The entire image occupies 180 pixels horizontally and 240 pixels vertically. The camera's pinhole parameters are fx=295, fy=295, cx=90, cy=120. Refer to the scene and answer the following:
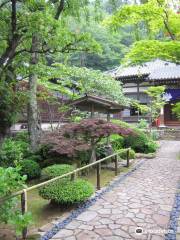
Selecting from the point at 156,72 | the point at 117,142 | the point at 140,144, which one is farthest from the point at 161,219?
the point at 156,72

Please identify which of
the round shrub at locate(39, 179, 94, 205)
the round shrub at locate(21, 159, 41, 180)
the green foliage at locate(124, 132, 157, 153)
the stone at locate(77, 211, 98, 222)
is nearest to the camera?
the stone at locate(77, 211, 98, 222)

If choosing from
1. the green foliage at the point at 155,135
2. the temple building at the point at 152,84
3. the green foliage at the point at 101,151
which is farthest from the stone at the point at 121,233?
the temple building at the point at 152,84

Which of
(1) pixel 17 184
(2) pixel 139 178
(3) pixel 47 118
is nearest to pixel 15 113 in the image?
(2) pixel 139 178

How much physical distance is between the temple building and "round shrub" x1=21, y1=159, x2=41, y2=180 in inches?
669

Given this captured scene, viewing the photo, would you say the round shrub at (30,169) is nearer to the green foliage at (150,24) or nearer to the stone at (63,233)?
the stone at (63,233)

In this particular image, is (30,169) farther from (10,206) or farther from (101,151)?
(10,206)

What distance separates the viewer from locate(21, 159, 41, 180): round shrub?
9.65 m

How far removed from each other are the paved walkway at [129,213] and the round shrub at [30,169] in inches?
111

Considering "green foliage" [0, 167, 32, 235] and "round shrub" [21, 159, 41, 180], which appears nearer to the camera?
"green foliage" [0, 167, 32, 235]

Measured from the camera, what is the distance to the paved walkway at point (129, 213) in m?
5.28

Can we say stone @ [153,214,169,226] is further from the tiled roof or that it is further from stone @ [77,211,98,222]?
the tiled roof

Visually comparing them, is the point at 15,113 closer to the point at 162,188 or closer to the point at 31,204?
the point at 31,204

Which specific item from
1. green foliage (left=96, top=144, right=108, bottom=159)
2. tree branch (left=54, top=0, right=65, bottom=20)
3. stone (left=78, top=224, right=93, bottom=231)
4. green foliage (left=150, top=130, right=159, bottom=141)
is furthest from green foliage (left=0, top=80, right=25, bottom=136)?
green foliage (left=150, top=130, right=159, bottom=141)

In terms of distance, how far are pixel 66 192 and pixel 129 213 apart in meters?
1.46
